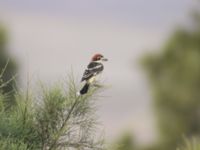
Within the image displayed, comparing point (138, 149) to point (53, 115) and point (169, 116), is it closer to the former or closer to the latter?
point (169, 116)

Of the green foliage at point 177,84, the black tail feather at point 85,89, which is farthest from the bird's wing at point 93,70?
the green foliage at point 177,84

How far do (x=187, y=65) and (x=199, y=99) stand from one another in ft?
5.84

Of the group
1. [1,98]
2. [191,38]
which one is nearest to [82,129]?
[1,98]

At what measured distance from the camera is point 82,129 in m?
4.46

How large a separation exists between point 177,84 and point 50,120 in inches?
1138

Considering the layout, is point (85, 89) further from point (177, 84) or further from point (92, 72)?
point (177, 84)

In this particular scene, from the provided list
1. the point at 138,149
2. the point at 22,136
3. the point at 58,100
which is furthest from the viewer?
the point at 138,149

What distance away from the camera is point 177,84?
33.1 metres

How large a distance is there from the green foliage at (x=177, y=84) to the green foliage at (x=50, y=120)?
25484 millimetres

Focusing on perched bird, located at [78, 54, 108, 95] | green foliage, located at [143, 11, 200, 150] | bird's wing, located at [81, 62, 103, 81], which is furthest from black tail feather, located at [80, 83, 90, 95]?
green foliage, located at [143, 11, 200, 150]

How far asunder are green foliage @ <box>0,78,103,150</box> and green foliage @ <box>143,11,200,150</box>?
25.5 meters

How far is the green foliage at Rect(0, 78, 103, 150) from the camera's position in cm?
420

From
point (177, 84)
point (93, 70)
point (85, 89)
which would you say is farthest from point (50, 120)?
point (177, 84)

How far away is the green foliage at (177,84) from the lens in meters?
31.2
